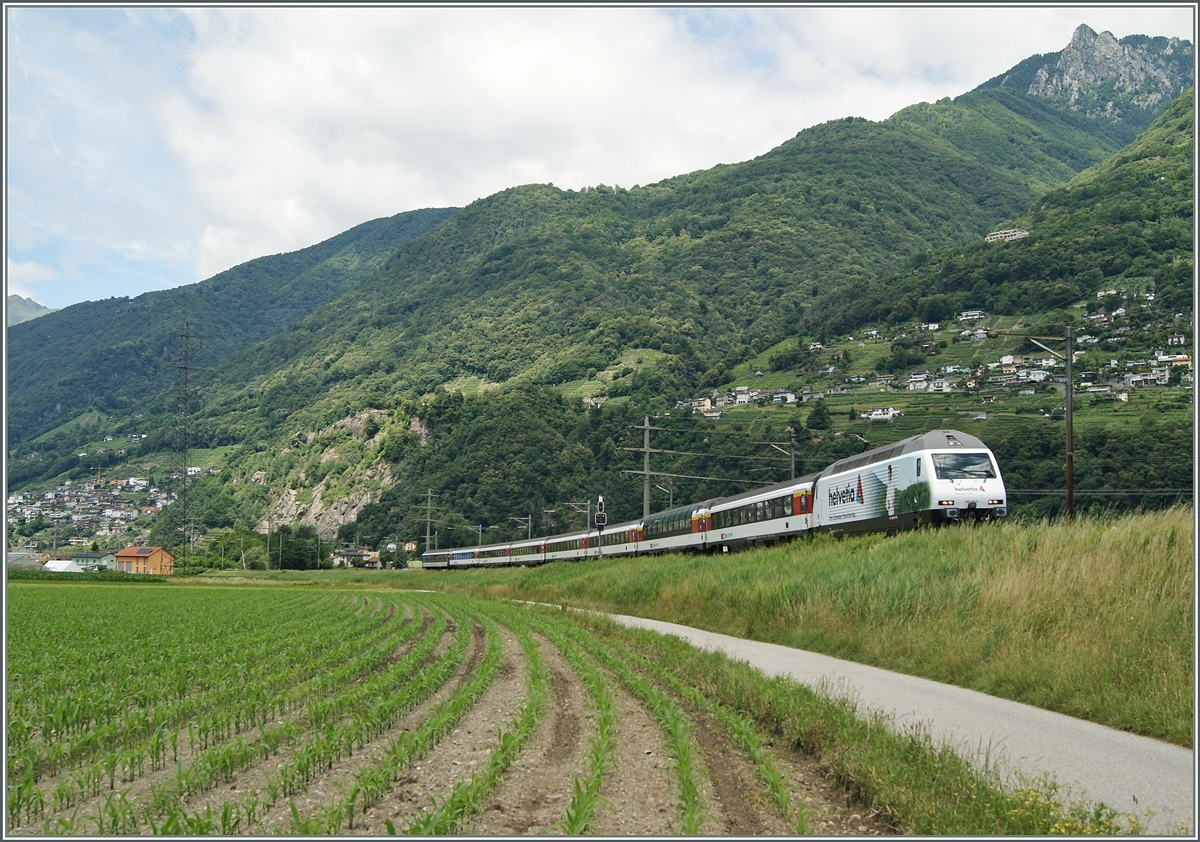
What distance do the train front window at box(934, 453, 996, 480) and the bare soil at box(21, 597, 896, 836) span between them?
17961 mm

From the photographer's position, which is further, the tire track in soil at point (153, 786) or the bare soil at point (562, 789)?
the tire track in soil at point (153, 786)

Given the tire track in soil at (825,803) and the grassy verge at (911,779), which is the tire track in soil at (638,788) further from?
the grassy verge at (911,779)

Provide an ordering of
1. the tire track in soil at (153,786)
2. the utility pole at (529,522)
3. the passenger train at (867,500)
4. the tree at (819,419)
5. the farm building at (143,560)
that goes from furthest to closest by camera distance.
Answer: the farm building at (143,560)
the utility pole at (529,522)
the tree at (819,419)
the passenger train at (867,500)
the tire track in soil at (153,786)

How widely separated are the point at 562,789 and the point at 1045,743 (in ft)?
16.1

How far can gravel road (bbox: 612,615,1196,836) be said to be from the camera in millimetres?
6973

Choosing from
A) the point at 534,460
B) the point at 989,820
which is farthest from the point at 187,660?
the point at 534,460

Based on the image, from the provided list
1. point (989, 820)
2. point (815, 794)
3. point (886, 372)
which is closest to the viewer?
point (989, 820)

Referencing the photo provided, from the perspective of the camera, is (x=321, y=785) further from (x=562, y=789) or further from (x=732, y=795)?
(x=732, y=795)

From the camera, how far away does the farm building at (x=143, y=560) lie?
10981 cm

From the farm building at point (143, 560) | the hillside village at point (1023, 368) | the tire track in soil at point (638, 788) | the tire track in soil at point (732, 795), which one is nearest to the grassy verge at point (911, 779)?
the tire track in soil at point (732, 795)

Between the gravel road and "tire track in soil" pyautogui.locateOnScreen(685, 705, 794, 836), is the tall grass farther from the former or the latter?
"tire track in soil" pyautogui.locateOnScreen(685, 705, 794, 836)

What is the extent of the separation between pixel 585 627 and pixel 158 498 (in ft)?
512

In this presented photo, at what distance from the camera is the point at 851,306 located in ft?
414

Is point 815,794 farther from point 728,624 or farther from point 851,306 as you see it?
point 851,306
